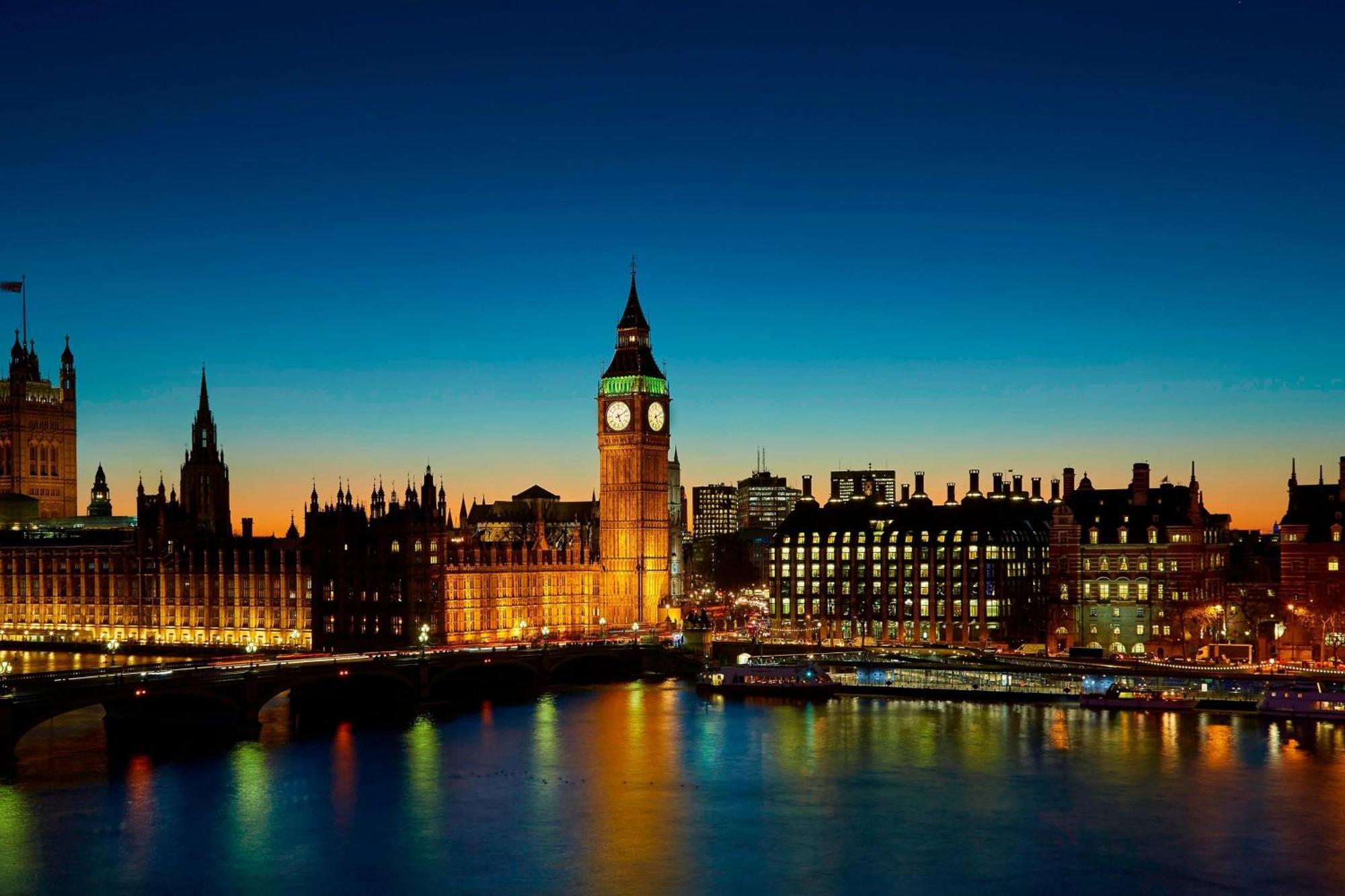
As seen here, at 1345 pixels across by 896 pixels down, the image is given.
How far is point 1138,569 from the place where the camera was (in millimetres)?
122438

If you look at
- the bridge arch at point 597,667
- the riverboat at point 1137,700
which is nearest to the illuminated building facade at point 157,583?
the bridge arch at point 597,667

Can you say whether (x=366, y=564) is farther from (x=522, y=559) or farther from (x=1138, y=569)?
(x=1138, y=569)

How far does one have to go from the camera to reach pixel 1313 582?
11162 cm

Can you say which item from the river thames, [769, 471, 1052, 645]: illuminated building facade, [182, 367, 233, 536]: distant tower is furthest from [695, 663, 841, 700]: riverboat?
[182, 367, 233, 536]: distant tower

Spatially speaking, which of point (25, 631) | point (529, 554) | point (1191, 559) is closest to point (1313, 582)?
point (1191, 559)

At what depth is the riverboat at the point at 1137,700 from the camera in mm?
96312

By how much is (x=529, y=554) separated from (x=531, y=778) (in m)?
64.9

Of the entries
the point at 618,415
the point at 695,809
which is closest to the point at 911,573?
the point at 618,415

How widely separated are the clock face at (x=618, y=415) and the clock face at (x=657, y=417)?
211 cm

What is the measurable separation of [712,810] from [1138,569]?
63547 mm

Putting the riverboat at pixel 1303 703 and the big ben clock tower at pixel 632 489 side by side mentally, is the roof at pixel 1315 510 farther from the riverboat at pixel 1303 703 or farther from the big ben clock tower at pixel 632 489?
the big ben clock tower at pixel 632 489

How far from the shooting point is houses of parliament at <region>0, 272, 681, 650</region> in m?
126

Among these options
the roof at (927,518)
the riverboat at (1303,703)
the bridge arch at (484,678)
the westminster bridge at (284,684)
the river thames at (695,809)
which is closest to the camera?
the river thames at (695,809)

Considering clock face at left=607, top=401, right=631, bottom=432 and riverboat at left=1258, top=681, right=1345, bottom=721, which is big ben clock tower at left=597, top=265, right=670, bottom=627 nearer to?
clock face at left=607, top=401, right=631, bottom=432
